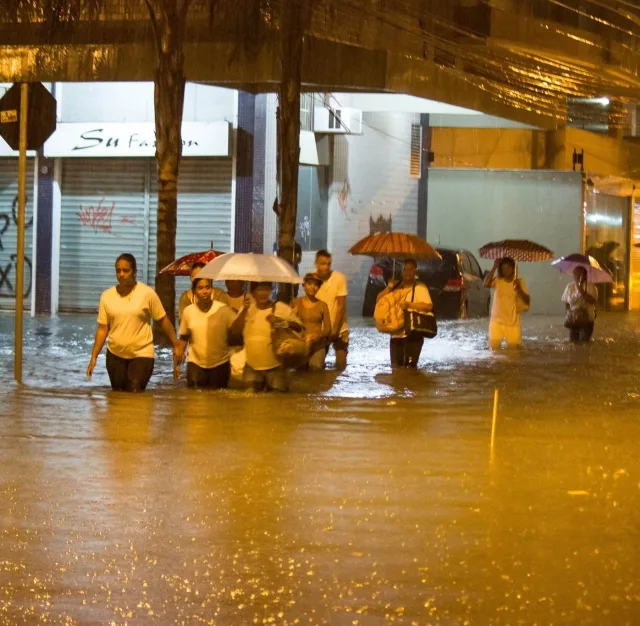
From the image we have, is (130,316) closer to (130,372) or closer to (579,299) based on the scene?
(130,372)

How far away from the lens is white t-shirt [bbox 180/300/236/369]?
11570mm

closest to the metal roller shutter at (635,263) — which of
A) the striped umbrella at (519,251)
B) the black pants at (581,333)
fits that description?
the black pants at (581,333)

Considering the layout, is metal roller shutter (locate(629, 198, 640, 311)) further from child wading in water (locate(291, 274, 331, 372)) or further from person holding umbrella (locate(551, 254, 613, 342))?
child wading in water (locate(291, 274, 331, 372))

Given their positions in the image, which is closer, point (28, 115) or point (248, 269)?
point (248, 269)

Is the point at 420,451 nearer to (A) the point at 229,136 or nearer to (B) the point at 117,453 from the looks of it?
(B) the point at 117,453

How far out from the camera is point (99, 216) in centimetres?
2359

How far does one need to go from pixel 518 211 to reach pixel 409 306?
14.2 metres

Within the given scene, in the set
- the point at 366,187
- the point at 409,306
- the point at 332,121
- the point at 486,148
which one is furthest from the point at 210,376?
the point at 486,148

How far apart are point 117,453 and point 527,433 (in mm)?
3397

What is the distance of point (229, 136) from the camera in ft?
73.2

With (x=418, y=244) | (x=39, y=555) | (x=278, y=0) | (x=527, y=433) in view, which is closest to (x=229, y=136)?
(x=278, y=0)

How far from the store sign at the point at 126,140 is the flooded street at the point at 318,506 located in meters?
9.96

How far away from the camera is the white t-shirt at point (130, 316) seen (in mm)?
11312

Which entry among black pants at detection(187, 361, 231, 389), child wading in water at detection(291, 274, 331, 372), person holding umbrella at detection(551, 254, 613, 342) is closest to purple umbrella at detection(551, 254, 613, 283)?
person holding umbrella at detection(551, 254, 613, 342)
